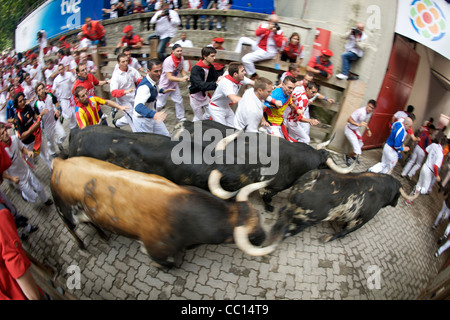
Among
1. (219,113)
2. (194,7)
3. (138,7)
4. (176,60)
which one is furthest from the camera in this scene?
(138,7)

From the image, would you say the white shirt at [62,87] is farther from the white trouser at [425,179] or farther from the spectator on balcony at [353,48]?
the white trouser at [425,179]

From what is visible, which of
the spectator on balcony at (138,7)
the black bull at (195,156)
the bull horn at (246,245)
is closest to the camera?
the bull horn at (246,245)

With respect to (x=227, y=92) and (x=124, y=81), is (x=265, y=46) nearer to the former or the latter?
(x=227, y=92)

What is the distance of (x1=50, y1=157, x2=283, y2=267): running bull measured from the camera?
289cm

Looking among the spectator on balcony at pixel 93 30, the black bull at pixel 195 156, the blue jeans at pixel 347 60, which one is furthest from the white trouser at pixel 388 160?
the spectator on balcony at pixel 93 30

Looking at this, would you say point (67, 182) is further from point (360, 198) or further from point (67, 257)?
point (360, 198)

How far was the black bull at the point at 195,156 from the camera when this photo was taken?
3.84 m

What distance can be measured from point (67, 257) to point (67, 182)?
148cm

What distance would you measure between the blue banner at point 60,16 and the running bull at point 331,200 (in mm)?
15995

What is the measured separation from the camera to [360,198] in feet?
12.6

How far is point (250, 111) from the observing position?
4465 mm

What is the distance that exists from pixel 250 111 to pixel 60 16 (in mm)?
16422

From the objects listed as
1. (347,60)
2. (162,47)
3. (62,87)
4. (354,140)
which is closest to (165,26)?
(162,47)
